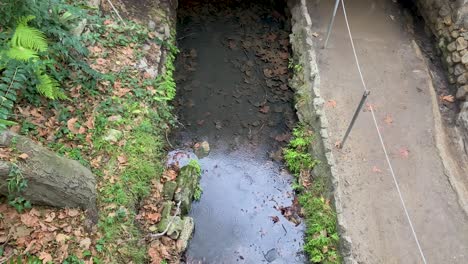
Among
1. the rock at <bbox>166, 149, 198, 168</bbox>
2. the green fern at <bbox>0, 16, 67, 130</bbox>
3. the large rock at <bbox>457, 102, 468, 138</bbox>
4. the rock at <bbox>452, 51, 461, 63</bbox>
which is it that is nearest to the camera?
the green fern at <bbox>0, 16, 67, 130</bbox>

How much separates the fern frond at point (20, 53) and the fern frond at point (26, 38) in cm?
16

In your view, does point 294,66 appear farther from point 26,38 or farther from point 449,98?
point 26,38

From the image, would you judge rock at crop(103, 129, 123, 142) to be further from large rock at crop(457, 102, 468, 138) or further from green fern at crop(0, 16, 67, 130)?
large rock at crop(457, 102, 468, 138)

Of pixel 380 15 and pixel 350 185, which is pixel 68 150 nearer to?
pixel 350 185

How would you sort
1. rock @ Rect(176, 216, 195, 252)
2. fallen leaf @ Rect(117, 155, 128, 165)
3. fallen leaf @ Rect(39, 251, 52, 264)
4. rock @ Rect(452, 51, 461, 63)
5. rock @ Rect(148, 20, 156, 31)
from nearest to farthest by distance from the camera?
fallen leaf @ Rect(39, 251, 52, 264) < fallen leaf @ Rect(117, 155, 128, 165) < rock @ Rect(176, 216, 195, 252) < rock @ Rect(452, 51, 461, 63) < rock @ Rect(148, 20, 156, 31)

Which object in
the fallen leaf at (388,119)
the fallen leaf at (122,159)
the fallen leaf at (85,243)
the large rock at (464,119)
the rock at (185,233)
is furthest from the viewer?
the fallen leaf at (388,119)

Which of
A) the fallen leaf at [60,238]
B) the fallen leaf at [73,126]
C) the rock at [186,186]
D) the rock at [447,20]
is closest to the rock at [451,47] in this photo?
the rock at [447,20]

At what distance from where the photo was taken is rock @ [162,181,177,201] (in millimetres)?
6871

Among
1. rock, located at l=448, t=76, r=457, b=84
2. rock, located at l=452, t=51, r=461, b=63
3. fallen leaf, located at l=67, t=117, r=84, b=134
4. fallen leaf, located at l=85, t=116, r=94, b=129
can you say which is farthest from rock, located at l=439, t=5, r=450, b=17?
fallen leaf, located at l=67, t=117, r=84, b=134

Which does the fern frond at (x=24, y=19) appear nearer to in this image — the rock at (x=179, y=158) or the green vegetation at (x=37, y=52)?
the green vegetation at (x=37, y=52)

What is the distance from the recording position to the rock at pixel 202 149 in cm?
796

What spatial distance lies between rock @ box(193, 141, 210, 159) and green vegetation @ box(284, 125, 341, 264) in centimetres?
166

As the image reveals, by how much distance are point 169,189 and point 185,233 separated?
0.85m

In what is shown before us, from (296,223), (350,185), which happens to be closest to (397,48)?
(350,185)
